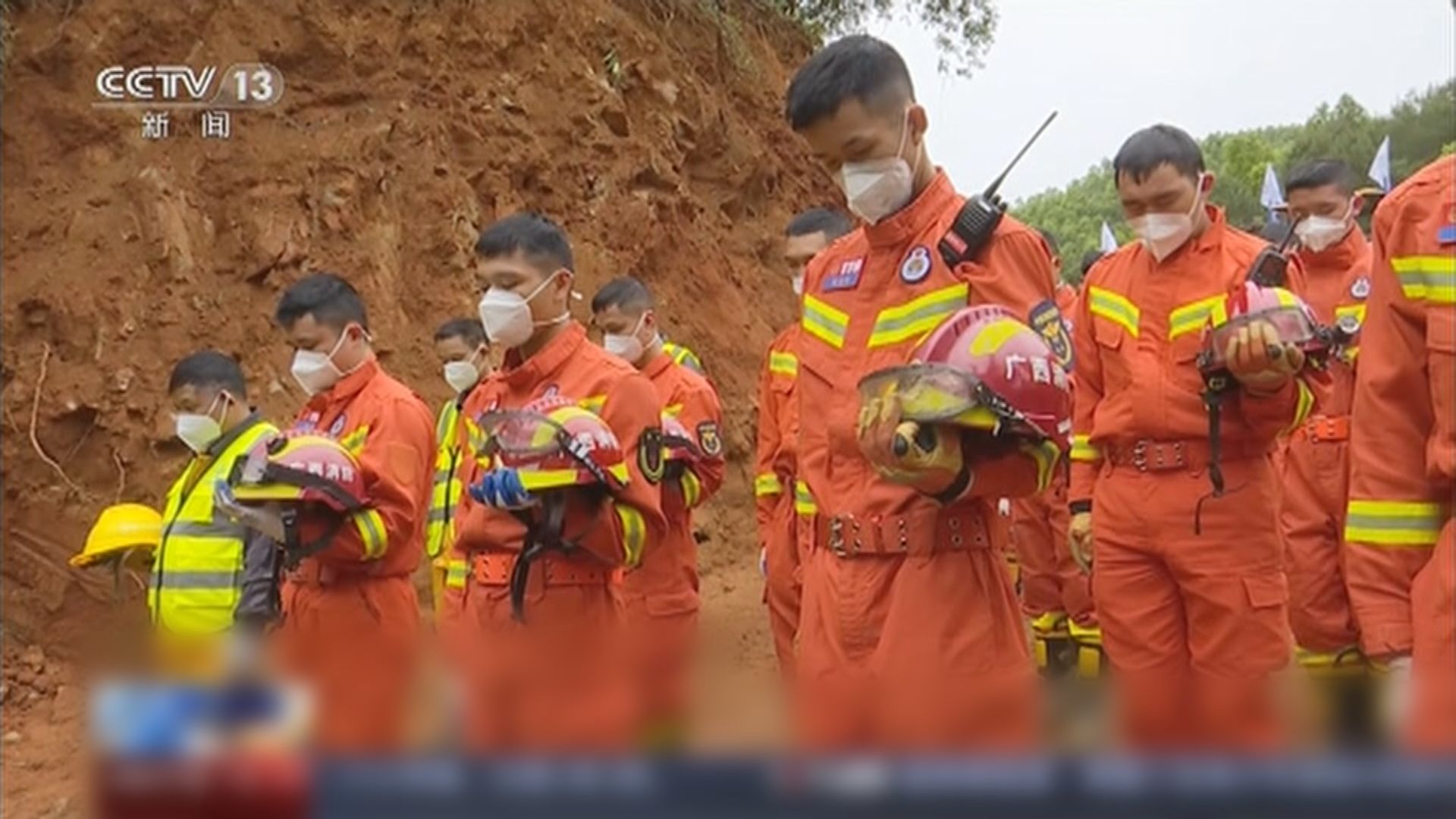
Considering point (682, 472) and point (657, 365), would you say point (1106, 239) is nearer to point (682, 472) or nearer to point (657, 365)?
point (657, 365)

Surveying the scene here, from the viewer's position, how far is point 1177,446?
494 centimetres

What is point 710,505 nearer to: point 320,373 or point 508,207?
point 508,207

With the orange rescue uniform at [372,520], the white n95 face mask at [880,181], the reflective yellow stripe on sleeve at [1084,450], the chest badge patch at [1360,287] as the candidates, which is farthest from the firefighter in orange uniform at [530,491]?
the chest badge patch at [1360,287]

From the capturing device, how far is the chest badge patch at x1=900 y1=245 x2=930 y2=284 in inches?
136

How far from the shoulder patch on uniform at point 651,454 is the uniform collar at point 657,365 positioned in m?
2.83

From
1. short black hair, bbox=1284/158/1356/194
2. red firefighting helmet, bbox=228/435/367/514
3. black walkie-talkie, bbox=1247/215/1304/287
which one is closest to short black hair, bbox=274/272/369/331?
red firefighting helmet, bbox=228/435/367/514

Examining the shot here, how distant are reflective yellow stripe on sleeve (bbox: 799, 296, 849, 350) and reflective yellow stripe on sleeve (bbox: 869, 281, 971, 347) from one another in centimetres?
10

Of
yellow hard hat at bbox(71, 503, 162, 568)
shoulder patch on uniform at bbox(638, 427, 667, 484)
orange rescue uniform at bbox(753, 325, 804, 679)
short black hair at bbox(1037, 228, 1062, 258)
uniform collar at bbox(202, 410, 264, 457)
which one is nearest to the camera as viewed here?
short black hair at bbox(1037, 228, 1062, 258)

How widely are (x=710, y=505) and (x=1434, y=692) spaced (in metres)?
11.7

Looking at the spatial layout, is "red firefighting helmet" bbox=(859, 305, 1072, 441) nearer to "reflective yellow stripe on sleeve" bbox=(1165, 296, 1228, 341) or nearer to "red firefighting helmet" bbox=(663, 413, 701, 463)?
"reflective yellow stripe on sleeve" bbox=(1165, 296, 1228, 341)

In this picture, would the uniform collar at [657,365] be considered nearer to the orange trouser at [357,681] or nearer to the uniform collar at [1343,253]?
the uniform collar at [1343,253]

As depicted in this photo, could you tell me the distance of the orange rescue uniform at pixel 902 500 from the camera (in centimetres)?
332

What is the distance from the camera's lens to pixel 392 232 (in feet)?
36.9

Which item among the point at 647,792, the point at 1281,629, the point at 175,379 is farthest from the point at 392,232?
the point at 647,792
